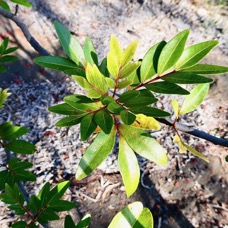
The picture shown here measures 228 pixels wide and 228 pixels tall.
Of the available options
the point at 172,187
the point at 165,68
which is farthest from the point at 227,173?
the point at 165,68

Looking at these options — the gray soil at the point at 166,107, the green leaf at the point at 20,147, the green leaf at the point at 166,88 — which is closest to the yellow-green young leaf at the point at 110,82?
the green leaf at the point at 166,88

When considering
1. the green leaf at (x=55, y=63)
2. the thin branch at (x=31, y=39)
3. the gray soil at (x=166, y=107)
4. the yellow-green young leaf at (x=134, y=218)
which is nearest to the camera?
the yellow-green young leaf at (x=134, y=218)

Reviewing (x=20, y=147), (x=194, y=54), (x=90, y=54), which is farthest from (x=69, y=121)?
(x=20, y=147)

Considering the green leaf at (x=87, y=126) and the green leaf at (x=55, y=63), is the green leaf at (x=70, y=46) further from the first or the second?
the green leaf at (x=87, y=126)

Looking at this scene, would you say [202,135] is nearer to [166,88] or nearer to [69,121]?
[166,88]

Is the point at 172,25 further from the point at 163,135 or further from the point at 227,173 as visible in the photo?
the point at 227,173

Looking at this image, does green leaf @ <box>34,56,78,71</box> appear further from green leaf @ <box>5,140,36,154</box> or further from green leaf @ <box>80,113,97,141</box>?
green leaf @ <box>5,140,36,154</box>
